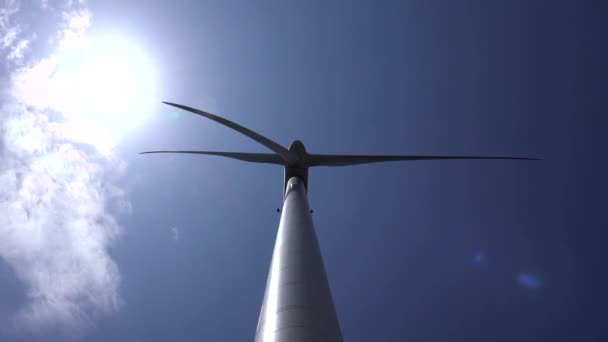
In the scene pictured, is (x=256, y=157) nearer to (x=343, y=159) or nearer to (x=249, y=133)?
(x=249, y=133)

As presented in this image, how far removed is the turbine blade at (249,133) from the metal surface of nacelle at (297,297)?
11.3 metres

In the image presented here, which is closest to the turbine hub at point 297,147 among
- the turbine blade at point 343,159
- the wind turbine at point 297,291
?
the turbine blade at point 343,159

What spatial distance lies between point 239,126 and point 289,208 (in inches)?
333

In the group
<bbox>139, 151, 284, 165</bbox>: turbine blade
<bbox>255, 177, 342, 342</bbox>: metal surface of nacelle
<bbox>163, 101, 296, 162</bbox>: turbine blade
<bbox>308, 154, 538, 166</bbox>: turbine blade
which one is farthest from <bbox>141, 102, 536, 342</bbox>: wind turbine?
<bbox>139, 151, 284, 165</bbox>: turbine blade

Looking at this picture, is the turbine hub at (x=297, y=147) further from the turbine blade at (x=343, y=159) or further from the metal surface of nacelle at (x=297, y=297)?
the metal surface of nacelle at (x=297, y=297)

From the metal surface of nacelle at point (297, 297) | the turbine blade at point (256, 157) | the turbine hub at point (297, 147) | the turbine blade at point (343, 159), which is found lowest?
the metal surface of nacelle at point (297, 297)

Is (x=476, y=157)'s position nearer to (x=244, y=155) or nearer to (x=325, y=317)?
(x=244, y=155)

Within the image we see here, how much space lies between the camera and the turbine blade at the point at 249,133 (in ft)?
75.9

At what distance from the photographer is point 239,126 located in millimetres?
24203

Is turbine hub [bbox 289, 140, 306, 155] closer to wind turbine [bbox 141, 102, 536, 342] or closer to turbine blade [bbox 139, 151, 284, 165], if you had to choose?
turbine blade [bbox 139, 151, 284, 165]

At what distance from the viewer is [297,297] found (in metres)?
9.70

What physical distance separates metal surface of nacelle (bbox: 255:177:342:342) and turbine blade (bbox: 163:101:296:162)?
36.9 ft

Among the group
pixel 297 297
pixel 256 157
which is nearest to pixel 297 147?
pixel 256 157

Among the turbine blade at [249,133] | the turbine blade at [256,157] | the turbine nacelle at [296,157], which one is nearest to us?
the turbine blade at [249,133]
